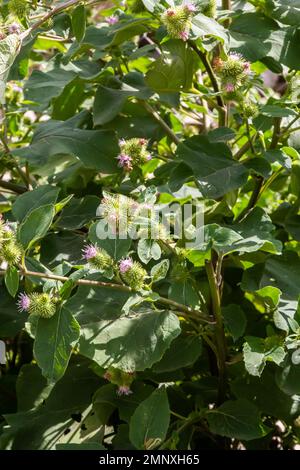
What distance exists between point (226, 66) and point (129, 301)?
0.41 metres

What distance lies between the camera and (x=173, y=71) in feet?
4.52

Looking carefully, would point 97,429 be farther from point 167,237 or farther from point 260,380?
point 167,237

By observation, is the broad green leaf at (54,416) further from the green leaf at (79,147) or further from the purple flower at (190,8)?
the purple flower at (190,8)

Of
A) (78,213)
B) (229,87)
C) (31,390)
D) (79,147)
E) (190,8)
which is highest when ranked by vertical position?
(190,8)

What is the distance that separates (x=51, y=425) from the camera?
133 centimetres

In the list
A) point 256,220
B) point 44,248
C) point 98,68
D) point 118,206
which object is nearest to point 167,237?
point 118,206

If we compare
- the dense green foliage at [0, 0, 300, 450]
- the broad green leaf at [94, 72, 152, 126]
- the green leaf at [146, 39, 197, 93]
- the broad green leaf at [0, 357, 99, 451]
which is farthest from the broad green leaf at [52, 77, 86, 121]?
the broad green leaf at [0, 357, 99, 451]

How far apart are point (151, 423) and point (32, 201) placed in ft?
1.38

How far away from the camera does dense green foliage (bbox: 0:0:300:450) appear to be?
111 centimetres

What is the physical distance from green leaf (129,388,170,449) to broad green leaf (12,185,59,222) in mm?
354

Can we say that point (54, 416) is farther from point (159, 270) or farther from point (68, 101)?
point (68, 101)

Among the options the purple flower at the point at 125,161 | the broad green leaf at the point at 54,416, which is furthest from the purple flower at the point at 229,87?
the broad green leaf at the point at 54,416

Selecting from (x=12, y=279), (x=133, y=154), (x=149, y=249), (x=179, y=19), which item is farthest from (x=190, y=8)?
(x=12, y=279)
